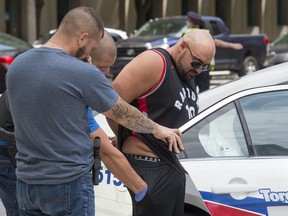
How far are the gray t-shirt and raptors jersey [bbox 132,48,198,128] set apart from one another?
608 millimetres

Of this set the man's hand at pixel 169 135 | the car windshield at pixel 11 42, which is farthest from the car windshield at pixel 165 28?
the man's hand at pixel 169 135

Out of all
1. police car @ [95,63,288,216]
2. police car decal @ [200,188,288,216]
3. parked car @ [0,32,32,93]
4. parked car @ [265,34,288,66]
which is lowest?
parked car @ [265,34,288,66]

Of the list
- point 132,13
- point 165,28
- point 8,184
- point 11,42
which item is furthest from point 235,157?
point 132,13

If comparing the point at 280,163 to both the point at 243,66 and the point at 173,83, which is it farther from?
the point at 243,66

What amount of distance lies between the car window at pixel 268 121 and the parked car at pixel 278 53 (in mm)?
12736

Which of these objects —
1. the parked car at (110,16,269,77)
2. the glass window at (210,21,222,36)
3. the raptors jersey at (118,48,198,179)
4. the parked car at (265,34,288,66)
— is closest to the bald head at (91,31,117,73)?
the raptors jersey at (118,48,198,179)

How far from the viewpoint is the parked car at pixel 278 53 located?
695 inches

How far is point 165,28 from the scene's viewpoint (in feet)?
65.5

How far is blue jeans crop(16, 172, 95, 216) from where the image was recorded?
3475mm

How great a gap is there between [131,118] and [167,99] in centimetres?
49

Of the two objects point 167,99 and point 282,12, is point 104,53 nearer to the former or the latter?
point 167,99

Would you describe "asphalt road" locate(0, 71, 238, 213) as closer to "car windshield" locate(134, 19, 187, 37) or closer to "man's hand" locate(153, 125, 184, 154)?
"car windshield" locate(134, 19, 187, 37)

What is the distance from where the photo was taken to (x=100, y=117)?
5387mm

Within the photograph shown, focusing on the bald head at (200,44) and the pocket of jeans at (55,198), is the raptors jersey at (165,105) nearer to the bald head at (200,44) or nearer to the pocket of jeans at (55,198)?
the bald head at (200,44)
